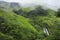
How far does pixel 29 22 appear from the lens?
150 ft

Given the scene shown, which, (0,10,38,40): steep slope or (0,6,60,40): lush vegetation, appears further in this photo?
(0,10,38,40): steep slope

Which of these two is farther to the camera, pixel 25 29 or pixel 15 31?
pixel 25 29

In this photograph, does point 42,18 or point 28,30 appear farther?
point 42,18

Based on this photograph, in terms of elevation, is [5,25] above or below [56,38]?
below

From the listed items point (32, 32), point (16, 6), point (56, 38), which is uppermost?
point (56, 38)

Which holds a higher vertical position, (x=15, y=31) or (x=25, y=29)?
(x=15, y=31)

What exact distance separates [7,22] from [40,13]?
1544cm

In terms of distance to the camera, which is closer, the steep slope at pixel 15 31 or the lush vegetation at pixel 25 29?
the lush vegetation at pixel 25 29

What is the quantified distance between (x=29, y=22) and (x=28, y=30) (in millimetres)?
6269

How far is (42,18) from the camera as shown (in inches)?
1943

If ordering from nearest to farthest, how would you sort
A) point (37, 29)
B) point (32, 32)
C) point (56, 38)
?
point (56, 38)
point (32, 32)
point (37, 29)

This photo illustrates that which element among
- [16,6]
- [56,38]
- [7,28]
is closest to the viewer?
[56,38]

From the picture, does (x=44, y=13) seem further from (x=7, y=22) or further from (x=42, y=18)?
(x=7, y=22)

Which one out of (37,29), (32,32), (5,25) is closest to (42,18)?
(37,29)
